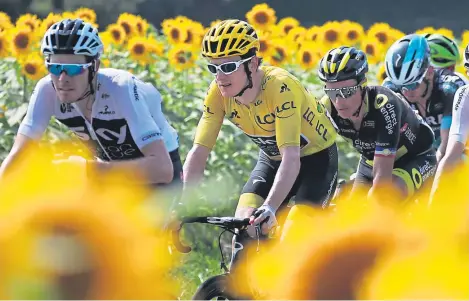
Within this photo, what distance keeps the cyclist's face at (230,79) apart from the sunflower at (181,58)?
367 cm

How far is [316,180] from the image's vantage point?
4766 mm

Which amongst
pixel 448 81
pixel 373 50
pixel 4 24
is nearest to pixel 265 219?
pixel 448 81

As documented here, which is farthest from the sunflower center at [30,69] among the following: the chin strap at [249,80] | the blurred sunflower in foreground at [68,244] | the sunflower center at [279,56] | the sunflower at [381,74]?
the blurred sunflower in foreground at [68,244]

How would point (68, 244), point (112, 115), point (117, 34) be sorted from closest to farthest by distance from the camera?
point (68, 244) → point (112, 115) → point (117, 34)

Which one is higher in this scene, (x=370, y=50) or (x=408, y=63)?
(x=408, y=63)

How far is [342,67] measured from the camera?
5152 mm

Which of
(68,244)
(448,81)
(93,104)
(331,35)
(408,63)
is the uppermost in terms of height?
(68,244)

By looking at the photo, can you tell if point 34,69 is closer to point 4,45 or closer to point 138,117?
point 4,45

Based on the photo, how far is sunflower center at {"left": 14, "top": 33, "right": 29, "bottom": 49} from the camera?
25.0ft

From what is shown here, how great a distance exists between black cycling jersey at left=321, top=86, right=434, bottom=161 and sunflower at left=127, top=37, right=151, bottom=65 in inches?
114

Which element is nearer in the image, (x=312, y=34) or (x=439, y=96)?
(x=439, y=96)

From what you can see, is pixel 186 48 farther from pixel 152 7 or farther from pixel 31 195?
pixel 31 195

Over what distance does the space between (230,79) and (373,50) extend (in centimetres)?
443

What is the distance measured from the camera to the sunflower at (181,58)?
26.3ft
